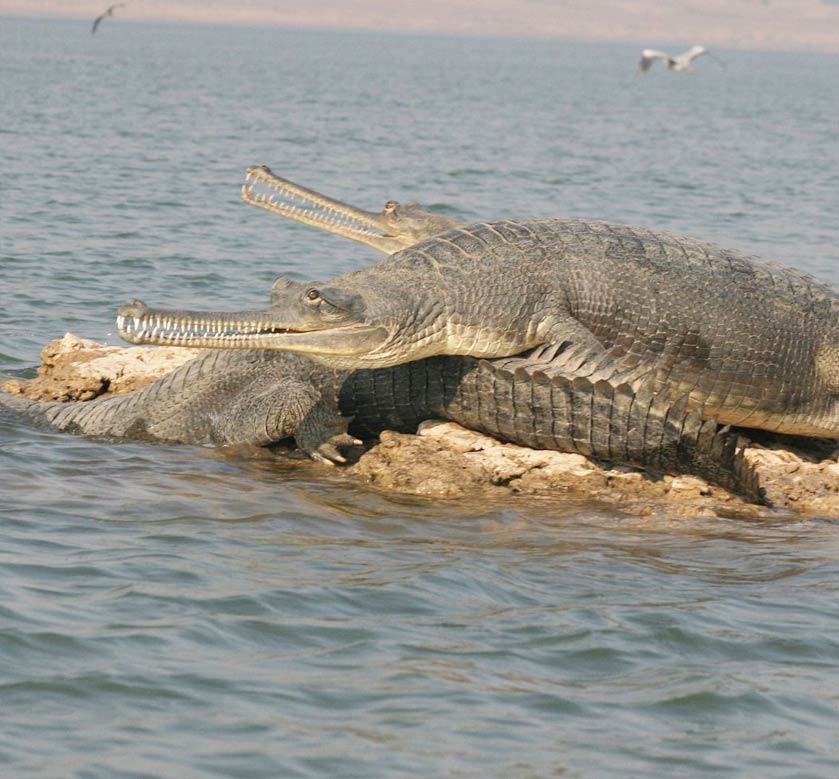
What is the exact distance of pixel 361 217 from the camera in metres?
10.1

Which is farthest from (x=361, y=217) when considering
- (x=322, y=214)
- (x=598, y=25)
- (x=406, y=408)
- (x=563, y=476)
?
(x=598, y=25)

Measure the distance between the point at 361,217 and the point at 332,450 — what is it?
210 centimetres

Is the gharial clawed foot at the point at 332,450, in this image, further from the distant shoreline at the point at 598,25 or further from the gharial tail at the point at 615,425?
the distant shoreline at the point at 598,25

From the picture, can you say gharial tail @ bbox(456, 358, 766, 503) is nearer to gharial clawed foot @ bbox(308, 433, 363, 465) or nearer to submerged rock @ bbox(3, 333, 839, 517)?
submerged rock @ bbox(3, 333, 839, 517)

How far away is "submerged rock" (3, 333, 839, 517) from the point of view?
26.6 ft

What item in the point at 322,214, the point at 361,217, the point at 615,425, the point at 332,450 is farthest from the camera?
the point at 322,214

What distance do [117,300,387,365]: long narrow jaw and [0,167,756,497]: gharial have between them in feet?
0.87

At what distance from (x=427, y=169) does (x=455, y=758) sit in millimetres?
20661

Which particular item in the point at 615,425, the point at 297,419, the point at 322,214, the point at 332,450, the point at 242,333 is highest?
the point at 322,214

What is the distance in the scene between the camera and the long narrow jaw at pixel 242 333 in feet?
25.1

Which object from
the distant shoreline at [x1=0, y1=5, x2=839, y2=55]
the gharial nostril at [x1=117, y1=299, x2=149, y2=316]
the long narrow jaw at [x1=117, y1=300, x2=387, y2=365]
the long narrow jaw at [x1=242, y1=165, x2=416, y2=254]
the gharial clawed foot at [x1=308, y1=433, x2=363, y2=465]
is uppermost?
the distant shoreline at [x1=0, y1=5, x2=839, y2=55]

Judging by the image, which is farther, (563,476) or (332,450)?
(332,450)

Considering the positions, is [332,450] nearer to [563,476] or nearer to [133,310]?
[563,476]

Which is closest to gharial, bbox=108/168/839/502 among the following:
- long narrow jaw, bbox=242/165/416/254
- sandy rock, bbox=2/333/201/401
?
long narrow jaw, bbox=242/165/416/254
